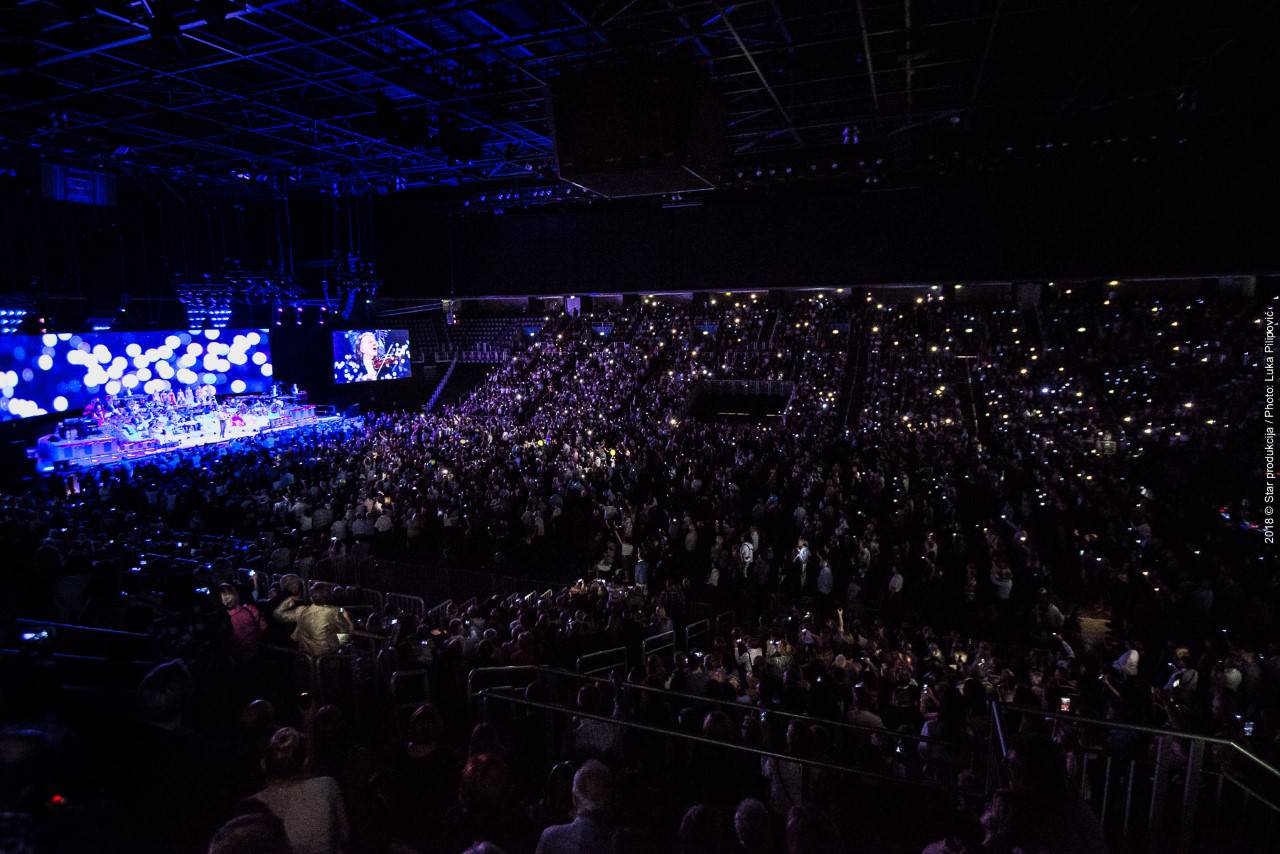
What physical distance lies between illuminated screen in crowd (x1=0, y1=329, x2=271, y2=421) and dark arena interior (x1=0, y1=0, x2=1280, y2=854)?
11 cm

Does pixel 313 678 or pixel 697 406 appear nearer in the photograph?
pixel 313 678

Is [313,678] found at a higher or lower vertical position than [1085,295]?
lower

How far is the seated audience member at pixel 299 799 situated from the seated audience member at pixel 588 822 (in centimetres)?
73

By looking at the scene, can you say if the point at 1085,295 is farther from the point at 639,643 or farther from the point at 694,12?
the point at 639,643

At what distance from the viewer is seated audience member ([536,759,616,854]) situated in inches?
89.6

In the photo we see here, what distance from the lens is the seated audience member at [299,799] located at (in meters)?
2.30

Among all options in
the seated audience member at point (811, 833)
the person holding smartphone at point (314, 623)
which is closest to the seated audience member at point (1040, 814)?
the seated audience member at point (811, 833)

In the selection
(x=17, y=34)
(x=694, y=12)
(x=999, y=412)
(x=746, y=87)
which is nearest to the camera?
(x=17, y=34)

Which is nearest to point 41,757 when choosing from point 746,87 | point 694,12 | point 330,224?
point 694,12

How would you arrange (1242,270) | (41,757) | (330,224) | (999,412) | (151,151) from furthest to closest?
(330,224), (999,412), (151,151), (1242,270), (41,757)

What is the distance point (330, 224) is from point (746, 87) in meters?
16.6

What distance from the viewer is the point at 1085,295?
70.0 ft

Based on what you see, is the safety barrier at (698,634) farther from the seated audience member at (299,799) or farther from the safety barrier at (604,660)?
the seated audience member at (299,799)

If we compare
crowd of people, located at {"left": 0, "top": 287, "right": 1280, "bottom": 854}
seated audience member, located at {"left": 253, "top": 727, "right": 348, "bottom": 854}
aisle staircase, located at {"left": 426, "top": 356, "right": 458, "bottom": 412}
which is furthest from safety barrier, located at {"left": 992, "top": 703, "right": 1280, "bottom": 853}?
aisle staircase, located at {"left": 426, "top": 356, "right": 458, "bottom": 412}
